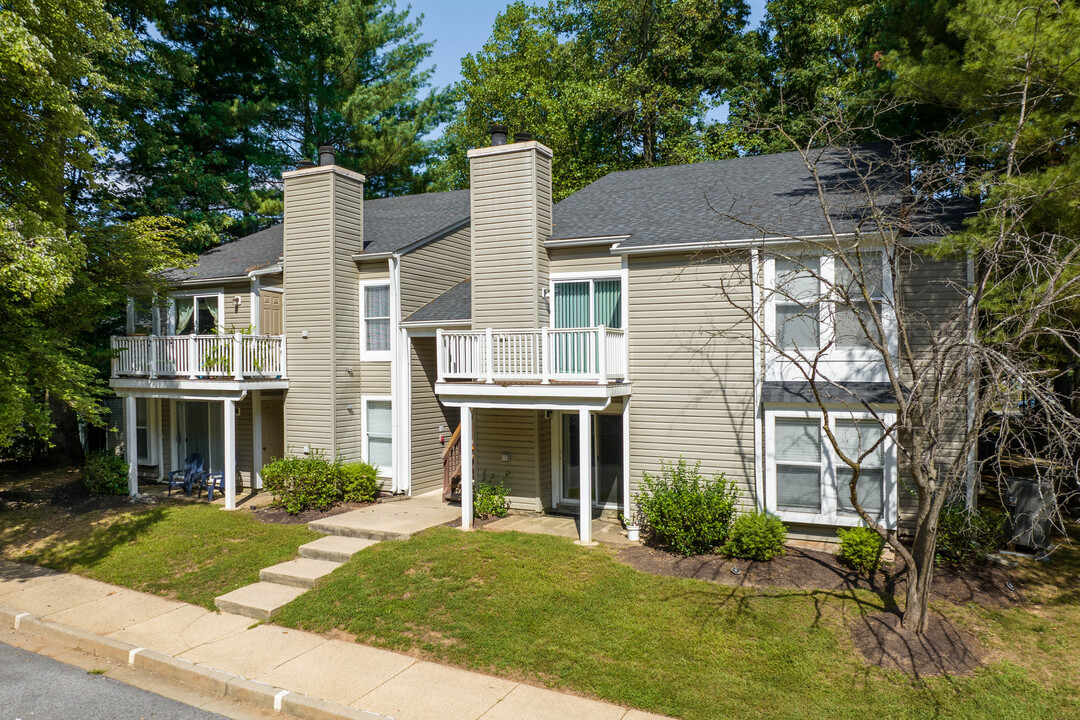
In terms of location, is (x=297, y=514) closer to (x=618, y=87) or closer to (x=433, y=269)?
(x=433, y=269)

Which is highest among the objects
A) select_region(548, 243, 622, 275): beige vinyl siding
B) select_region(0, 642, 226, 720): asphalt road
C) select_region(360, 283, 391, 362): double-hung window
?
select_region(548, 243, 622, 275): beige vinyl siding

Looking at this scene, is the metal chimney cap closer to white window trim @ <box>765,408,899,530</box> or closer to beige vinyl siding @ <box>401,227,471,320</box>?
beige vinyl siding @ <box>401,227,471,320</box>

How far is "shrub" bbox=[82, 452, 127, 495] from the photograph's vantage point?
1541 cm

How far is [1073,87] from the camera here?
852cm

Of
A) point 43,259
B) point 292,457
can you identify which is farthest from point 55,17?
point 292,457

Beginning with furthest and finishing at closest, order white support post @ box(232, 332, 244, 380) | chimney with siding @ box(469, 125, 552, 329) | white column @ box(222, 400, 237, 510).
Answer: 1. white support post @ box(232, 332, 244, 380)
2. white column @ box(222, 400, 237, 510)
3. chimney with siding @ box(469, 125, 552, 329)

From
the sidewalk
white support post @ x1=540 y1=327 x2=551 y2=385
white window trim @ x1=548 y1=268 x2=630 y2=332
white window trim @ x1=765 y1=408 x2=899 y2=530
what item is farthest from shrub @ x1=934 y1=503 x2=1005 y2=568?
white support post @ x1=540 y1=327 x2=551 y2=385

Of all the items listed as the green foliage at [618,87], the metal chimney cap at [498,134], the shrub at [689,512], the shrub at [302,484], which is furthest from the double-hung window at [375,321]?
the green foliage at [618,87]

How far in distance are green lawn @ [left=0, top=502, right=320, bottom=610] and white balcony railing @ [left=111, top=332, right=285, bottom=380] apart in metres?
3.02

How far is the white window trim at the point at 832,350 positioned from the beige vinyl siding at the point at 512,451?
481cm

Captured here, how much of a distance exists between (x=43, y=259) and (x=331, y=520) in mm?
6240

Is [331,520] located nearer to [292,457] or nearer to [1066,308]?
[292,457]

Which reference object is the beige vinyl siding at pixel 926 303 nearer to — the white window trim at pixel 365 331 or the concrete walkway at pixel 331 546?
the concrete walkway at pixel 331 546

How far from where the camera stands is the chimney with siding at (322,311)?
584 inches
